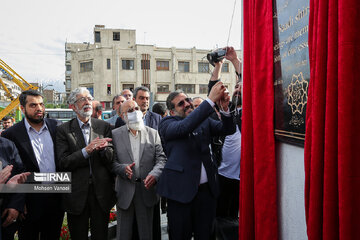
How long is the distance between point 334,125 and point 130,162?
2.37m

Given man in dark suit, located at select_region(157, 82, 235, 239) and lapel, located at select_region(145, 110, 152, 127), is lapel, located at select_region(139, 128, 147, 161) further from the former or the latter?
lapel, located at select_region(145, 110, 152, 127)

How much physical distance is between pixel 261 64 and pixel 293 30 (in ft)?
1.08

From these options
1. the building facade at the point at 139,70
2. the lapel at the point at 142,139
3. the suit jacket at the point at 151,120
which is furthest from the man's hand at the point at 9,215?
the building facade at the point at 139,70

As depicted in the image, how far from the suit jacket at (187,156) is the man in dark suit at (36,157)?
1.33m

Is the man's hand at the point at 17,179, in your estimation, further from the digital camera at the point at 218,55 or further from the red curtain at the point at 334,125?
the red curtain at the point at 334,125

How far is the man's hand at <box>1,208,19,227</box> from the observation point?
96.4 inches

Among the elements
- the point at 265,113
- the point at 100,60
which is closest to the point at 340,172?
the point at 265,113

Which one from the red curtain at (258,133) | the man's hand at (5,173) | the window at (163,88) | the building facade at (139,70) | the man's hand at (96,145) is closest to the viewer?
the red curtain at (258,133)

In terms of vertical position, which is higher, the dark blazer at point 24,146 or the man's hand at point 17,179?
the dark blazer at point 24,146

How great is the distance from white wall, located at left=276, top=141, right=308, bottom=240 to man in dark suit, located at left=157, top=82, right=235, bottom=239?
0.83m

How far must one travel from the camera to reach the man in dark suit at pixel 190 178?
2357 mm

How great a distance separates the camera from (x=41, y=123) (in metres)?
3.01

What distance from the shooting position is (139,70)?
101 ft

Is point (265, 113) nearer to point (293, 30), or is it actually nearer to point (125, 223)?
point (293, 30)
